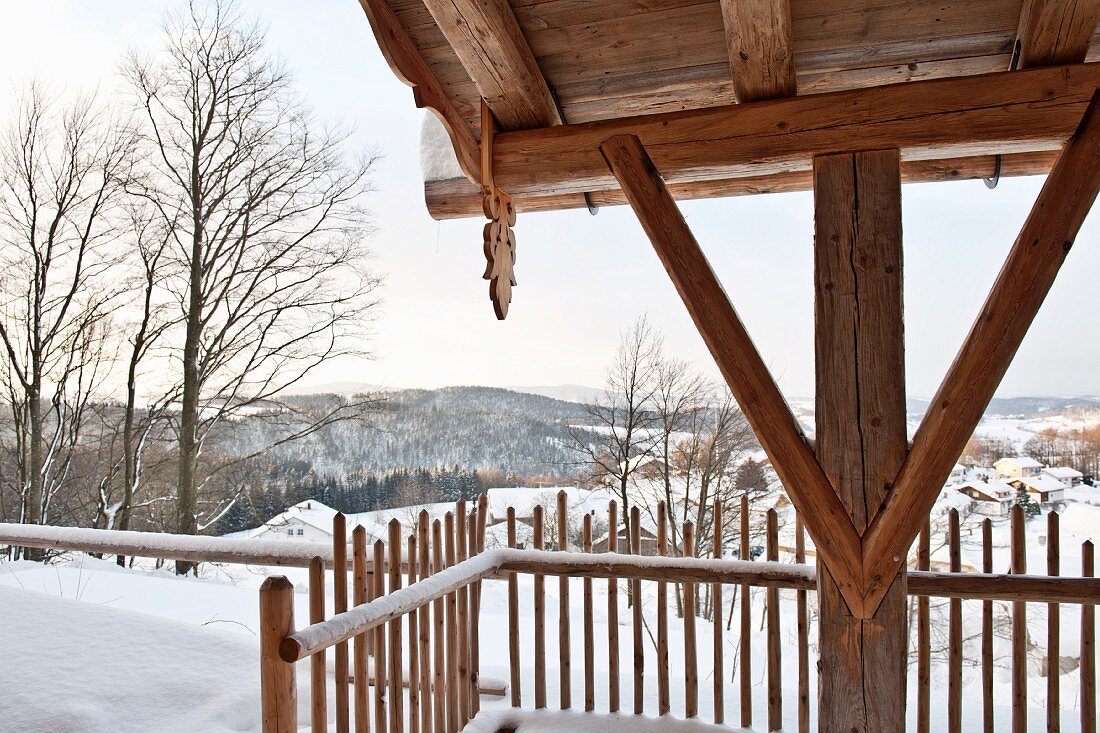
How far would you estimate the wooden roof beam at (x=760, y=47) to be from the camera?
1.87 meters

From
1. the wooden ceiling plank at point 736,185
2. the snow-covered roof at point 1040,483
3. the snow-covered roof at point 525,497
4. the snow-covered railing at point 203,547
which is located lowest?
the snow-covered roof at point 525,497

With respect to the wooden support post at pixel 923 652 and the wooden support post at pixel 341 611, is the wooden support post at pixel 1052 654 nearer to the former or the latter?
→ the wooden support post at pixel 923 652

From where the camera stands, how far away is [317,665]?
2.03 meters

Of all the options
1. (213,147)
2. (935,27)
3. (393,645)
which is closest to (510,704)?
(393,645)

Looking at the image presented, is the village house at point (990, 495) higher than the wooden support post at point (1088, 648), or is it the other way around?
the wooden support post at point (1088, 648)

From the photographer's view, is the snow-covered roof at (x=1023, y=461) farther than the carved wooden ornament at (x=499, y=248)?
Yes

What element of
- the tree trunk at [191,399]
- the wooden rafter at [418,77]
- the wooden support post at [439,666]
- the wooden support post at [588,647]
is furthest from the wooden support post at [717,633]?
the tree trunk at [191,399]

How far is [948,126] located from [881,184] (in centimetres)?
25

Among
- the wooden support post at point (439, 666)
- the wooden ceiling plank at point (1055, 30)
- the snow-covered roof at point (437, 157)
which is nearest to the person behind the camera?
the wooden ceiling plank at point (1055, 30)

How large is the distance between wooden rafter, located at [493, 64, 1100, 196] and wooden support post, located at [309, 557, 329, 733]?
1.57 m

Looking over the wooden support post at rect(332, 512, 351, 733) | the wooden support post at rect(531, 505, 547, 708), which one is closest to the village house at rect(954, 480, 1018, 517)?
the wooden support post at rect(531, 505, 547, 708)

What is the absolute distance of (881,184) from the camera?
2.10 m

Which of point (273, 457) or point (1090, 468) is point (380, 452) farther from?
point (1090, 468)

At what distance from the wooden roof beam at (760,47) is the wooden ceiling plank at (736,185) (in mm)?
510
